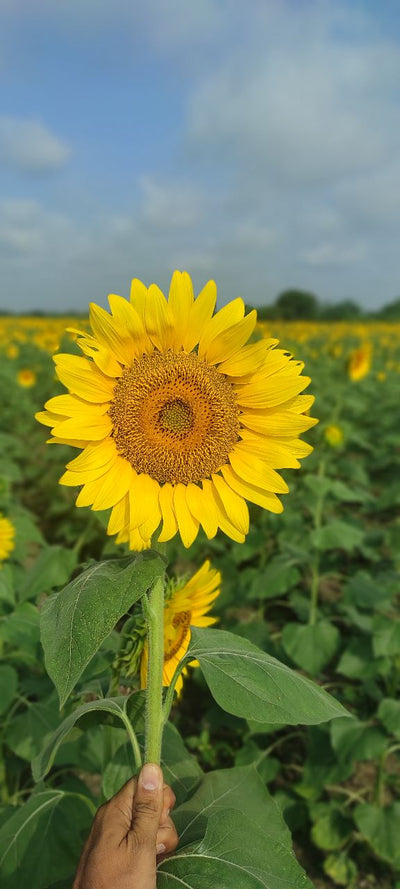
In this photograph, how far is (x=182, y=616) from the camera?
61.8 inches

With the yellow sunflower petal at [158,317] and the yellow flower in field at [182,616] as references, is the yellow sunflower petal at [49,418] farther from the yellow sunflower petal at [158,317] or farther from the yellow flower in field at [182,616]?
the yellow flower in field at [182,616]

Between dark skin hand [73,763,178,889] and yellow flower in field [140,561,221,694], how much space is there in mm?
290

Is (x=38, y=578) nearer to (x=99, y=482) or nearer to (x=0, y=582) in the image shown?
(x=0, y=582)

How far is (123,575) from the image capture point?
1.05 meters

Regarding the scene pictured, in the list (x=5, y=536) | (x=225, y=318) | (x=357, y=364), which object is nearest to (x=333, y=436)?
(x=5, y=536)

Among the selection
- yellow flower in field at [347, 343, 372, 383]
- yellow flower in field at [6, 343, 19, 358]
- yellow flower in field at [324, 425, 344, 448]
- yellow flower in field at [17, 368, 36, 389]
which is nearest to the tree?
yellow flower in field at [6, 343, 19, 358]

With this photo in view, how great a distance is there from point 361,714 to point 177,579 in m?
2.34

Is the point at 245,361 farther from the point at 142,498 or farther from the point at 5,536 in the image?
the point at 5,536

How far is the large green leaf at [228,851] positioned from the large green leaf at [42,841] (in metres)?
0.39

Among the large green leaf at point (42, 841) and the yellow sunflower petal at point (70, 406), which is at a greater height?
the yellow sunflower petal at point (70, 406)

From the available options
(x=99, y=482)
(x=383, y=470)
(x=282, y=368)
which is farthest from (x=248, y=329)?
(x=383, y=470)

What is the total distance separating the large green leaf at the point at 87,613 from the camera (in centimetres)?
96

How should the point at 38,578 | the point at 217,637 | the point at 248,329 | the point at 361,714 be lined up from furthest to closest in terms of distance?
the point at 361,714 → the point at 38,578 → the point at 217,637 → the point at 248,329

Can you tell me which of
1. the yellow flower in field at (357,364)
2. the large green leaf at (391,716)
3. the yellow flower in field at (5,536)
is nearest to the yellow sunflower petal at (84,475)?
the yellow flower in field at (5,536)
